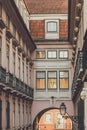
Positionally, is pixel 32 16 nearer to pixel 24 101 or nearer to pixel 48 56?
pixel 48 56

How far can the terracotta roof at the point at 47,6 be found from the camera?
4606 centimetres

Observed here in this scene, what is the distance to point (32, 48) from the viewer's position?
141ft

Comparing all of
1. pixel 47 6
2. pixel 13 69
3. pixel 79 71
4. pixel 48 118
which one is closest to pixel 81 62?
pixel 79 71

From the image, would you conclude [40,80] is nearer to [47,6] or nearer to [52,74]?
[52,74]

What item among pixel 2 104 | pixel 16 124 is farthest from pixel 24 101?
pixel 2 104

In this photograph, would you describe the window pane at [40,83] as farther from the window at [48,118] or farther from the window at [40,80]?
the window at [48,118]

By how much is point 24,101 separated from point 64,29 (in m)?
10.1

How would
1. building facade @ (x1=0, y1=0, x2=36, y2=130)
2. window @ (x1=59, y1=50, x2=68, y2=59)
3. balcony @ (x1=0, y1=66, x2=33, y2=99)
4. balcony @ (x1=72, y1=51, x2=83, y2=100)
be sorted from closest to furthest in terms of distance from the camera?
1. balcony @ (x1=72, y1=51, x2=83, y2=100)
2. balcony @ (x1=0, y1=66, x2=33, y2=99)
3. building facade @ (x1=0, y1=0, x2=36, y2=130)
4. window @ (x1=59, y1=50, x2=68, y2=59)

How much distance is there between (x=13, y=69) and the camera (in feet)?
103

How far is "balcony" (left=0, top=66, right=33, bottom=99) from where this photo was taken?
81.5 feet

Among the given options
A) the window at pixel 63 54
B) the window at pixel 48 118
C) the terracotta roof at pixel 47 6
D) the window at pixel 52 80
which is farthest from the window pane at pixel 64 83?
the window at pixel 48 118

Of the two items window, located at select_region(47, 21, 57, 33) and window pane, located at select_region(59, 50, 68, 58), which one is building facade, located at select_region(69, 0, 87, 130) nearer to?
window pane, located at select_region(59, 50, 68, 58)

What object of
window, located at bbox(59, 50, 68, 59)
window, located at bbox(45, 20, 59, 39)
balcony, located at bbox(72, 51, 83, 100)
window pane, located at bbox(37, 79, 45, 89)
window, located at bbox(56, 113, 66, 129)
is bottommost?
window, located at bbox(56, 113, 66, 129)

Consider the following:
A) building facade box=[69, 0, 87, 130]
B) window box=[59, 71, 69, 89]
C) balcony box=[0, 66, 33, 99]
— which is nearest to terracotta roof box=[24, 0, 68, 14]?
window box=[59, 71, 69, 89]
